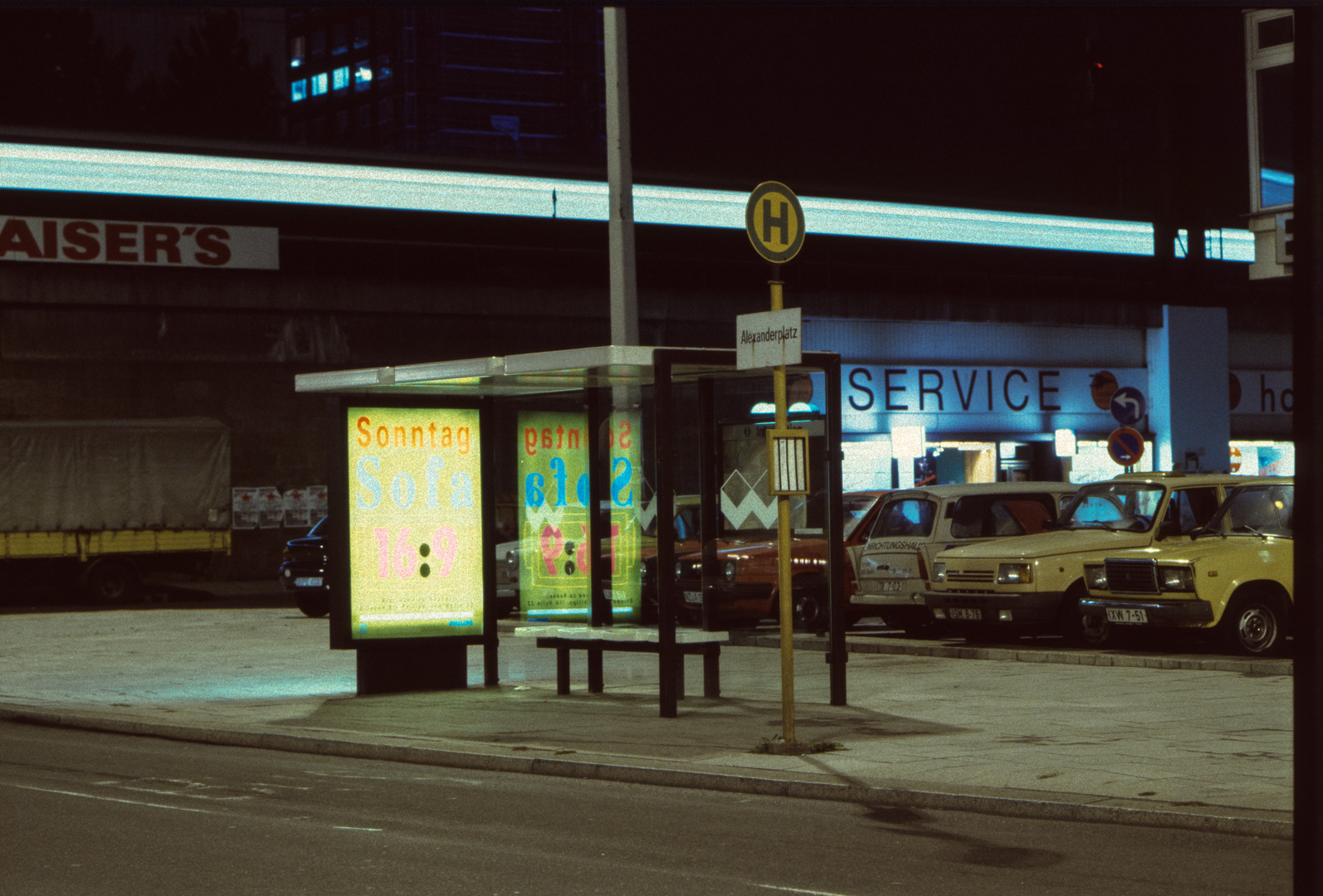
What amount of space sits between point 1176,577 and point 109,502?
20082 mm

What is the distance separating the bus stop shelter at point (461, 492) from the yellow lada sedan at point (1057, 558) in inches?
147

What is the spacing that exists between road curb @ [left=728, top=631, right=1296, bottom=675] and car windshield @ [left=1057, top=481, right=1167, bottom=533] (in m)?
1.53

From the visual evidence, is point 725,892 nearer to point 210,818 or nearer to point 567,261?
point 210,818

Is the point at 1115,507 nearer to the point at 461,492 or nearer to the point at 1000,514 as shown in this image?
the point at 1000,514

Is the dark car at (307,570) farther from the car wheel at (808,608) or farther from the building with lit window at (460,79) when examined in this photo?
the building with lit window at (460,79)

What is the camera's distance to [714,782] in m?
9.64

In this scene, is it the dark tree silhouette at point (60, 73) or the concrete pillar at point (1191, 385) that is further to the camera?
the dark tree silhouette at point (60, 73)

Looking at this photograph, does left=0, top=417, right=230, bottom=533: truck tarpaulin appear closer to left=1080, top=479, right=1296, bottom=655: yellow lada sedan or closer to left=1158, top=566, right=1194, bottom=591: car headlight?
left=1080, top=479, right=1296, bottom=655: yellow lada sedan

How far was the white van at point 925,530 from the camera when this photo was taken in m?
18.6

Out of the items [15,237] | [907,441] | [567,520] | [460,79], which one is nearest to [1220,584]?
[567,520]

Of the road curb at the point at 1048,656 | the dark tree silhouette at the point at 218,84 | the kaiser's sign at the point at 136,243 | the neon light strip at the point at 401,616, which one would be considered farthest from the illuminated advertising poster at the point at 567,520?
the dark tree silhouette at the point at 218,84

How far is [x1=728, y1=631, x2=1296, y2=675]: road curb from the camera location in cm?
1480

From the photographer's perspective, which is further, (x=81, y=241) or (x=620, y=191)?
(x=81, y=241)

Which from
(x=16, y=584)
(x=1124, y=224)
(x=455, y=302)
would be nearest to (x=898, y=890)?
(x=16, y=584)
